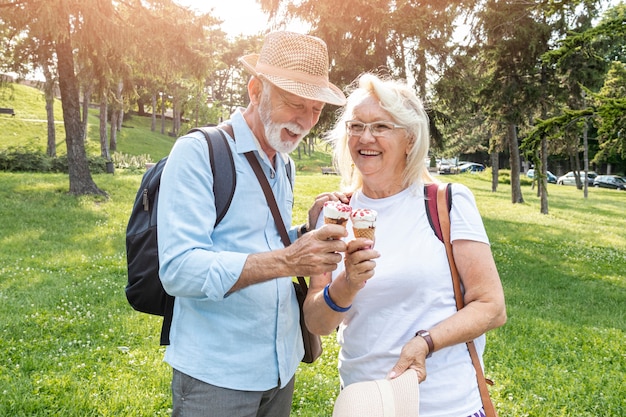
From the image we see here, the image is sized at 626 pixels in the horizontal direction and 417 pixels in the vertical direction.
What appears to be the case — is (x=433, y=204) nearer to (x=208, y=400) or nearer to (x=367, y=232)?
(x=367, y=232)

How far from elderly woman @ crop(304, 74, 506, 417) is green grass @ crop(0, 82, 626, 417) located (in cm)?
263

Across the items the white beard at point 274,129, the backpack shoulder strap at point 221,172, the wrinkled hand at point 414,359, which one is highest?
the white beard at point 274,129

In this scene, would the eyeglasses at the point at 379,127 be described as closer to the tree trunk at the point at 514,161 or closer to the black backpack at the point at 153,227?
the black backpack at the point at 153,227

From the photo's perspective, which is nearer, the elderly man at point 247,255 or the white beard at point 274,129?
the elderly man at point 247,255

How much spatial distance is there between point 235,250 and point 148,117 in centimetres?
6848

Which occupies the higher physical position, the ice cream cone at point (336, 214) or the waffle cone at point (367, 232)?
the ice cream cone at point (336, 214)

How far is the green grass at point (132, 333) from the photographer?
15.9 ft

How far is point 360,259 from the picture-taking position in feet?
6.63

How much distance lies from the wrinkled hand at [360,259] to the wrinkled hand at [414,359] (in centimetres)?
36

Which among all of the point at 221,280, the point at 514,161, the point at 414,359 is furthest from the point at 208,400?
Answer: the point at 514,161

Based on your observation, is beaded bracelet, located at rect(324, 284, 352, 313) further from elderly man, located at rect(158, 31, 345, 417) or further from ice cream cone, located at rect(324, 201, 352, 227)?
ice cream cone, located at rect(324, 201, 352, 227)

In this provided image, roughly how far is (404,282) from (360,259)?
1.28 ft

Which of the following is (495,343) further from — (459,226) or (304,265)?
(304,265)

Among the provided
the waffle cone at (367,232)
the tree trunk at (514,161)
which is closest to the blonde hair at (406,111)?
the waffle cone at (367,232)
